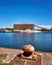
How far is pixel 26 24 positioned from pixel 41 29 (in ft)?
82.1

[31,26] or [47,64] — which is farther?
[31,26]

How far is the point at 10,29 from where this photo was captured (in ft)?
464

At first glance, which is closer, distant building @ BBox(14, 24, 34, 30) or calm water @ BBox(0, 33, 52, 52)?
calm water @ BBox(0, 33, 52, 52)

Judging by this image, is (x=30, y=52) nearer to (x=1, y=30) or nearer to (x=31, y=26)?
(x=31, y=26)

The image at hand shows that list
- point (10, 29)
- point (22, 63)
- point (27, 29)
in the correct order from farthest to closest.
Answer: point (10, 29)
point (27, 29)
point (22, 63)

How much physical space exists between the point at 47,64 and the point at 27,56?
130 centimetres

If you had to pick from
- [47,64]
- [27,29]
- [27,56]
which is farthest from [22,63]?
[27,29]

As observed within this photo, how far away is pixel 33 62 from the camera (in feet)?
25.0

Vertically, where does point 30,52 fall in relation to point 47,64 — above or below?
above

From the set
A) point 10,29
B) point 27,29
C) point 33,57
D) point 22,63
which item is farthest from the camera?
point 10,29

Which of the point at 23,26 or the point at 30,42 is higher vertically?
the point at 23,26

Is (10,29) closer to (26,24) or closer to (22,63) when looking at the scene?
(26,24)

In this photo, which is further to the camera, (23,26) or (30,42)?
(23,26)

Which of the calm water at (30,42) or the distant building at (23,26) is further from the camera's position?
the distant building at (23,26)
